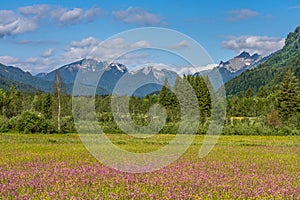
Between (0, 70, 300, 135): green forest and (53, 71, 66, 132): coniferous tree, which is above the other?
(53, 71, 66, 132): coniferous tree

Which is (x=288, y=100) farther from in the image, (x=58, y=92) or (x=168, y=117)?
(x=58, y=92)

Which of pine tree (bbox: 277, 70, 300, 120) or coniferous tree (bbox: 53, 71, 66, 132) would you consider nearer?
coniferous tree (bbox: 53, 71, 66, 132)

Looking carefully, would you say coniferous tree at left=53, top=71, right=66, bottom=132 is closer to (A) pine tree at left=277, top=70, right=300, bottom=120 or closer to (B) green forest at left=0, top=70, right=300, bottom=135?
(B) green forest at left=0, top=70, right=300, bottom=135

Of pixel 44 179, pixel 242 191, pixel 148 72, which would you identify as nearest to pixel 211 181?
pixel 242 191

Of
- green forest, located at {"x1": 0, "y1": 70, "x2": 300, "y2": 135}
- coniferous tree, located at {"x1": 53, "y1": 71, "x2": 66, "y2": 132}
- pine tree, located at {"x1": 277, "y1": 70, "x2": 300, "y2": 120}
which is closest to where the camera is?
green forest, located at {"x1": 0, "y1": 70, "x2": 300, "y2": 135}

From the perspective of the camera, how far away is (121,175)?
1249 centimetres

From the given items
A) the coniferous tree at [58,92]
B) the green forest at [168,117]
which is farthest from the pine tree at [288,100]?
the coniferous tree at [58,92]

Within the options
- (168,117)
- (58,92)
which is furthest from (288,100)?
(58,92)

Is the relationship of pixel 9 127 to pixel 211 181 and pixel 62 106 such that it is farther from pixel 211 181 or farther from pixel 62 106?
pixel 211 181

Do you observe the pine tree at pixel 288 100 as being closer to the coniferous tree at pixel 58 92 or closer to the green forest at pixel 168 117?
the green forest at pixel 168 117

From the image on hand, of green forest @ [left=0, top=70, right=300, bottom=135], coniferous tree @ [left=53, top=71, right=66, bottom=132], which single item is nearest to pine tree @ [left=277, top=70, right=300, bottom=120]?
green forest @ [left=0, top=70, right=300, bottom=135]

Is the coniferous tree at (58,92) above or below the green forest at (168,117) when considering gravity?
above

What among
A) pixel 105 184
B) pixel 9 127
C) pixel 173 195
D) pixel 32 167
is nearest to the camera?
pixel 173 195

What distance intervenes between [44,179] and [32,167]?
10.7 ft
